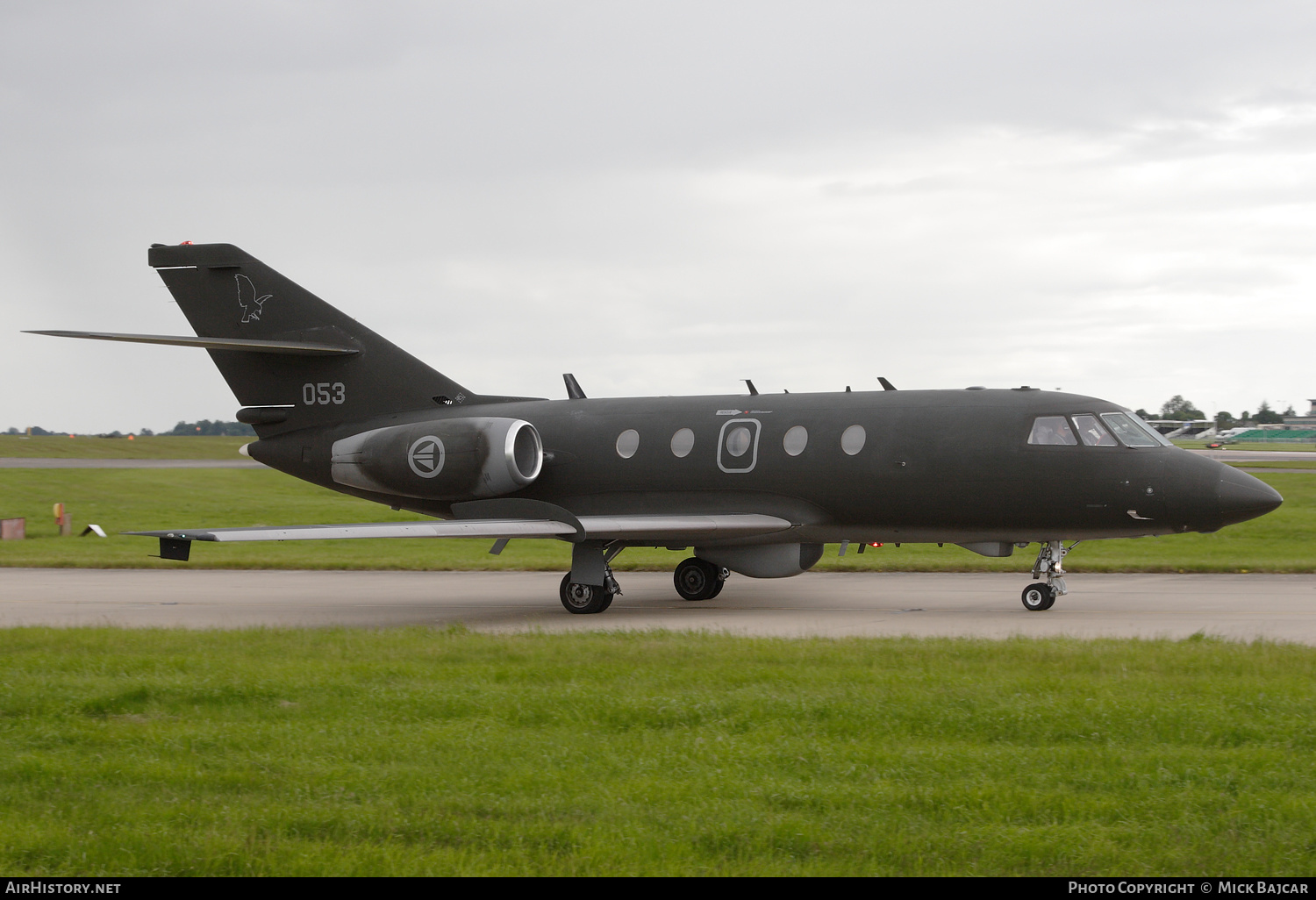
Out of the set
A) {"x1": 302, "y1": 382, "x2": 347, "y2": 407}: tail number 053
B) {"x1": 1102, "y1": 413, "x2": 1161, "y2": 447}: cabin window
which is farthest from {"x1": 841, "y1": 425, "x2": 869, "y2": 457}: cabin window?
{"x1": 302, "y1": 382, "x2": 347, "y2": 407}: tail number 053

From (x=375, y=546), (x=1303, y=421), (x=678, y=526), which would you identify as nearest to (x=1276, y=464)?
(x=375, y=546)

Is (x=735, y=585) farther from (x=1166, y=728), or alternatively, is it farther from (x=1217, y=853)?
(x=1217, y=853)

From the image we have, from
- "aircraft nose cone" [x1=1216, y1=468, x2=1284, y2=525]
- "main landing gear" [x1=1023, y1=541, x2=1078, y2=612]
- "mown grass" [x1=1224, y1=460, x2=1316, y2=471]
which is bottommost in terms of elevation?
"main landing gear" [x1=1023, y1=541, x2=1078, y2=612]

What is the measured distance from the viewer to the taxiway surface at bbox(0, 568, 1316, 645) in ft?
50.3

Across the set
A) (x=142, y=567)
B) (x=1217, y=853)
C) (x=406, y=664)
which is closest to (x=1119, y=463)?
(x=406, y=664)

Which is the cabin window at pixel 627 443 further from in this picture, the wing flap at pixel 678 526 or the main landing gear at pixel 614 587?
the main landing gear at pixel 614 587

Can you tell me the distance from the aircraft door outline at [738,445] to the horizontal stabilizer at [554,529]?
80 cm

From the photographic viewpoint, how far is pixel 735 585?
2267 cm

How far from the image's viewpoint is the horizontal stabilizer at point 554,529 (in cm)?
1614

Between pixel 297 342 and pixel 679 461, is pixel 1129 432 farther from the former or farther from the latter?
pixel 297 342

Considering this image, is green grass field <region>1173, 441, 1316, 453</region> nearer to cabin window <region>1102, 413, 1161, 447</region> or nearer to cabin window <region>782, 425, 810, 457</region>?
cabin window <region>1102, 413, 1161, 447</region>

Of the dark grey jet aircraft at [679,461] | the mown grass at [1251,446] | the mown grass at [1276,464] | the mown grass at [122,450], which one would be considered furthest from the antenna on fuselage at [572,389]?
the mown grass at [1251,446]

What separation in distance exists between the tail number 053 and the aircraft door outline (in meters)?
6.79

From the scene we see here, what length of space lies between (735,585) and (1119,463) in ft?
26.5
